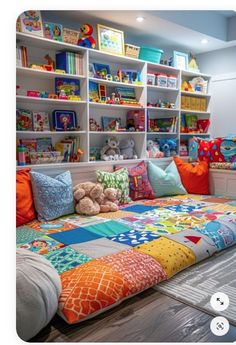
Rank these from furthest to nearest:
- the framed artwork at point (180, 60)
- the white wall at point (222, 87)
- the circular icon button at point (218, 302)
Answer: the white wall at point (222, 87) → the framed artwork at point (180, 60) → the circular icon button at point (218, 302)

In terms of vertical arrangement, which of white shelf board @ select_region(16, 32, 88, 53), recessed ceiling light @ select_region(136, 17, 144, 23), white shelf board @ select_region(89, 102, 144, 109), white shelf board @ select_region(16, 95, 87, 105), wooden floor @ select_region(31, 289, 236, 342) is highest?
recessed ceiling light @ select_region(136, 17, 144, 23)

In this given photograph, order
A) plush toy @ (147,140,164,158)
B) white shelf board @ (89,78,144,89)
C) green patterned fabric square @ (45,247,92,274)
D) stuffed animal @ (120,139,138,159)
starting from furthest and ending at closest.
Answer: plush toy @ (147,140,164,158) → stuffed animal @ (120,139,138,159) → white shelf board @ (89,78,144,89) → green patterned fabric square @ (45,247,92,274)

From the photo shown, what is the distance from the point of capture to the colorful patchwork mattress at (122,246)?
1.14 meters

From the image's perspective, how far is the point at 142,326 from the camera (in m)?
1.07

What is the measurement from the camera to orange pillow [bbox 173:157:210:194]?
2914 mm

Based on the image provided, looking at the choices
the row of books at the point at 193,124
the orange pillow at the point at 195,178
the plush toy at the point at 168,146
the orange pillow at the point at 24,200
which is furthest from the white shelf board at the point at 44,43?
the row of books at the point at 193,124

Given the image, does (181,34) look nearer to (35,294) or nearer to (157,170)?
Result: (157,170)

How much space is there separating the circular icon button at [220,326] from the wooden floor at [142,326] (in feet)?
0.06

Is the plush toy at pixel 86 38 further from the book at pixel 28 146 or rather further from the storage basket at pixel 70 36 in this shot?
the book at pixel 28 146

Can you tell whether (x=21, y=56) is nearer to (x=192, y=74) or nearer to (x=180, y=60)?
(x=180, y=60)

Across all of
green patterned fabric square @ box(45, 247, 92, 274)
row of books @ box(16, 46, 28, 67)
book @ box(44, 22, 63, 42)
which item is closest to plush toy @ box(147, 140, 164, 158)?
book @ box(44, 22, 63, 42)

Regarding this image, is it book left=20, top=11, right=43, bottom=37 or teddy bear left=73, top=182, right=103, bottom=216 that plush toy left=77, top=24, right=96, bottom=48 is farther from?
teddy bear left=73, top=182, right=103, bottom=216

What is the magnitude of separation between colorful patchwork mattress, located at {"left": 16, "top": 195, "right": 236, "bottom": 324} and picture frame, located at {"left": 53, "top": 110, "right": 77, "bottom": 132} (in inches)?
28.6

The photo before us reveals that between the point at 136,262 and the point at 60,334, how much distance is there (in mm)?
456
